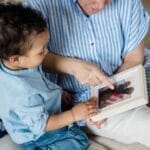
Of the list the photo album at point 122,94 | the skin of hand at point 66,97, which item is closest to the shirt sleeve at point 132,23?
the photo album at point 122,94

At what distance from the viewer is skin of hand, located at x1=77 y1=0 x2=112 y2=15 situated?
1213 millimetres

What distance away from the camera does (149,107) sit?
1.32 meters

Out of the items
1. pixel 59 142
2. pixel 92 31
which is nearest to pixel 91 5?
pixel 92 31

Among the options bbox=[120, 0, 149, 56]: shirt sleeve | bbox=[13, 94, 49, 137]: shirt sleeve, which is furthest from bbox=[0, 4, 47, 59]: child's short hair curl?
bbox=[120, 0, 149, 56]: shirt sleeve

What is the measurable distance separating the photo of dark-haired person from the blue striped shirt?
0.40 feet

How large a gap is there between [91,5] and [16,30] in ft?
1.09

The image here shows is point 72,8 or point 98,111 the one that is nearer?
point 98,111

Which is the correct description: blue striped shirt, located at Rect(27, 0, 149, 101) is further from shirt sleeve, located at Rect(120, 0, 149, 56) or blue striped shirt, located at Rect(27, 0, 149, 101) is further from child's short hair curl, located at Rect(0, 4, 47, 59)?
child's short hair curl, located at Rect(0, 4, 47, 59)

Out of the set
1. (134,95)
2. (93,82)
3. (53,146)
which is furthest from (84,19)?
(53,146)

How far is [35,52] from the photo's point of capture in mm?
1046

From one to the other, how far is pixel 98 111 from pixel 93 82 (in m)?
0.14

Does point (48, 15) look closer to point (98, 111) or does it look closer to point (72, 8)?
point (72, 8)

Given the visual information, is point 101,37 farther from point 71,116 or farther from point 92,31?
point 71,116

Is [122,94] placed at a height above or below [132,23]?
below
